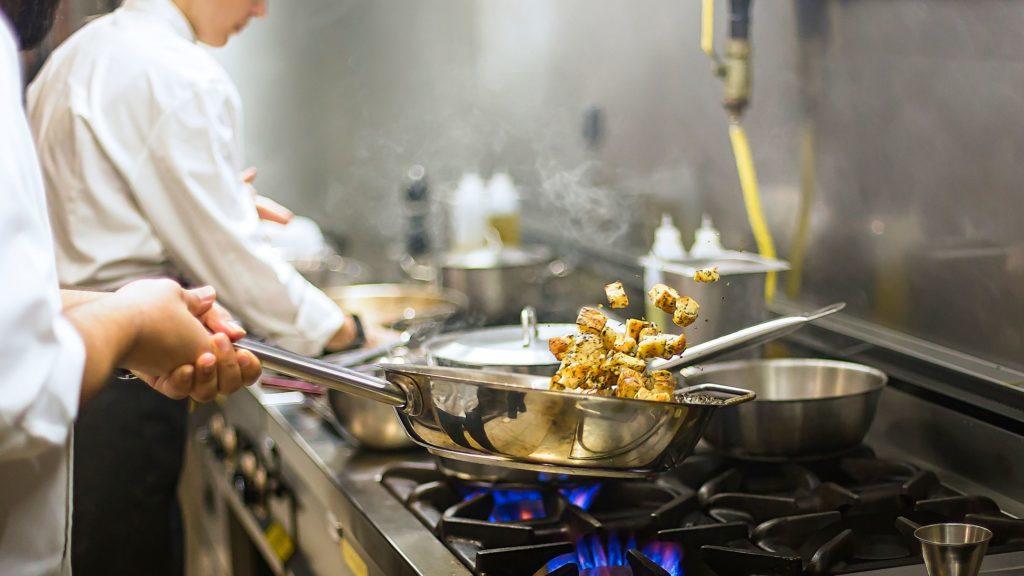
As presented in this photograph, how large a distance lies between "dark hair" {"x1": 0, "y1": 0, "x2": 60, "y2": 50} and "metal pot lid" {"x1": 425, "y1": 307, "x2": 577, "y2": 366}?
0.64 meters

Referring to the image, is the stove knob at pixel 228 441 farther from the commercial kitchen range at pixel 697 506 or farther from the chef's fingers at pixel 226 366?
the chef's fingers at pixel 226 366

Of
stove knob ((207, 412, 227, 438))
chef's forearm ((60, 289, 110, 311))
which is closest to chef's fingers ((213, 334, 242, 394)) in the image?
chef's forearm ((60, 289, 110, 311))

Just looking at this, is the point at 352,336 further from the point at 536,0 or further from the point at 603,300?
the point at 536,0

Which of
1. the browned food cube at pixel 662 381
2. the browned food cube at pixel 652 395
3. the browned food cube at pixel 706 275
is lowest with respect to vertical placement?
the browned food cube at pixel 652 395

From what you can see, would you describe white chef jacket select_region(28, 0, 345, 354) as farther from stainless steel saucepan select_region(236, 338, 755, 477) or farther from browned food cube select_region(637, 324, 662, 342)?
browned food cube select_region(637, 324, 662, 342)

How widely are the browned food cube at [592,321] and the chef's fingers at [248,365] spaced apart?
399 millimetres

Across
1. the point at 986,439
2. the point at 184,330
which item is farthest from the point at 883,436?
the point at 184,330

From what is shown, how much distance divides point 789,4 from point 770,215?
0.37 meters

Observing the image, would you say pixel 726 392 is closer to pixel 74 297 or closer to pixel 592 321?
pixel 592 321

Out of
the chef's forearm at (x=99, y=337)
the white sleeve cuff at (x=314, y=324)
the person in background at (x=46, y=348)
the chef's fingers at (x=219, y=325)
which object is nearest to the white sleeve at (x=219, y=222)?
the white sleeve cuff at (x=314, y=324)

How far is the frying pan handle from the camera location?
1043 millimetres

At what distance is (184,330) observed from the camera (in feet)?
3.63

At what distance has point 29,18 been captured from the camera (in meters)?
1.27

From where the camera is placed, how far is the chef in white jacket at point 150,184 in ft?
5.95
